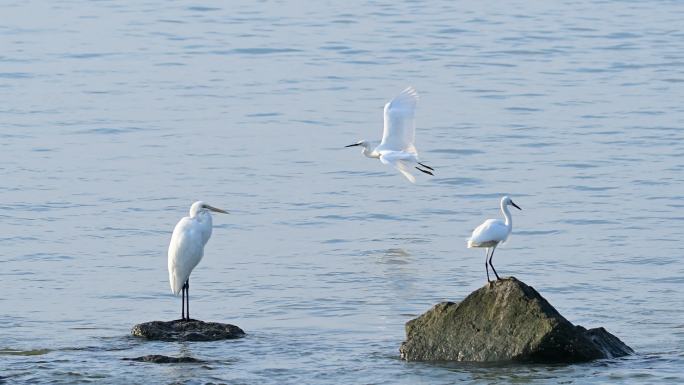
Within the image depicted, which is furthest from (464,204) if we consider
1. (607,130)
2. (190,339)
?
(190,339)

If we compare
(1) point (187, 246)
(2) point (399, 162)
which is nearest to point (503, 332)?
(1) point (187, 246)

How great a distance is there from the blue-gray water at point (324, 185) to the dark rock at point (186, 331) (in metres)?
0.16

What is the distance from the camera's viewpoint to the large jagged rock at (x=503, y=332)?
9.38m

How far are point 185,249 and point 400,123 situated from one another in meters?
5.62

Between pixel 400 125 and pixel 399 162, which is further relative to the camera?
pixel 400 125

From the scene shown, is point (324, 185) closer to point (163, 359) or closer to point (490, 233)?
point (490, 233)

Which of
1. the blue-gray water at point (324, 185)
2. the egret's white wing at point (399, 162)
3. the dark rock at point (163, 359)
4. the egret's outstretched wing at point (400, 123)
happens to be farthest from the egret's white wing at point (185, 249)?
the egret's outstretched wing at point (400, 123)

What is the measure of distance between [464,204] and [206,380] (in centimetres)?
764

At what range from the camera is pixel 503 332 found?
9516mm

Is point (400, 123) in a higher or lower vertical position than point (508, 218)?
higher

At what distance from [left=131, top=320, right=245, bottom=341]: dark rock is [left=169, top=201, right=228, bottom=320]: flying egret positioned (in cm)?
47

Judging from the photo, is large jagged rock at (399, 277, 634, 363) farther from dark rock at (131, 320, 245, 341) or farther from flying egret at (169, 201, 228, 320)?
flying egret at (169, 201, 228, 320)

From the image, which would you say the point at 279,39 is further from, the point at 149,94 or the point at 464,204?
the point at 464,204

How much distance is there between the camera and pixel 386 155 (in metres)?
15.9
